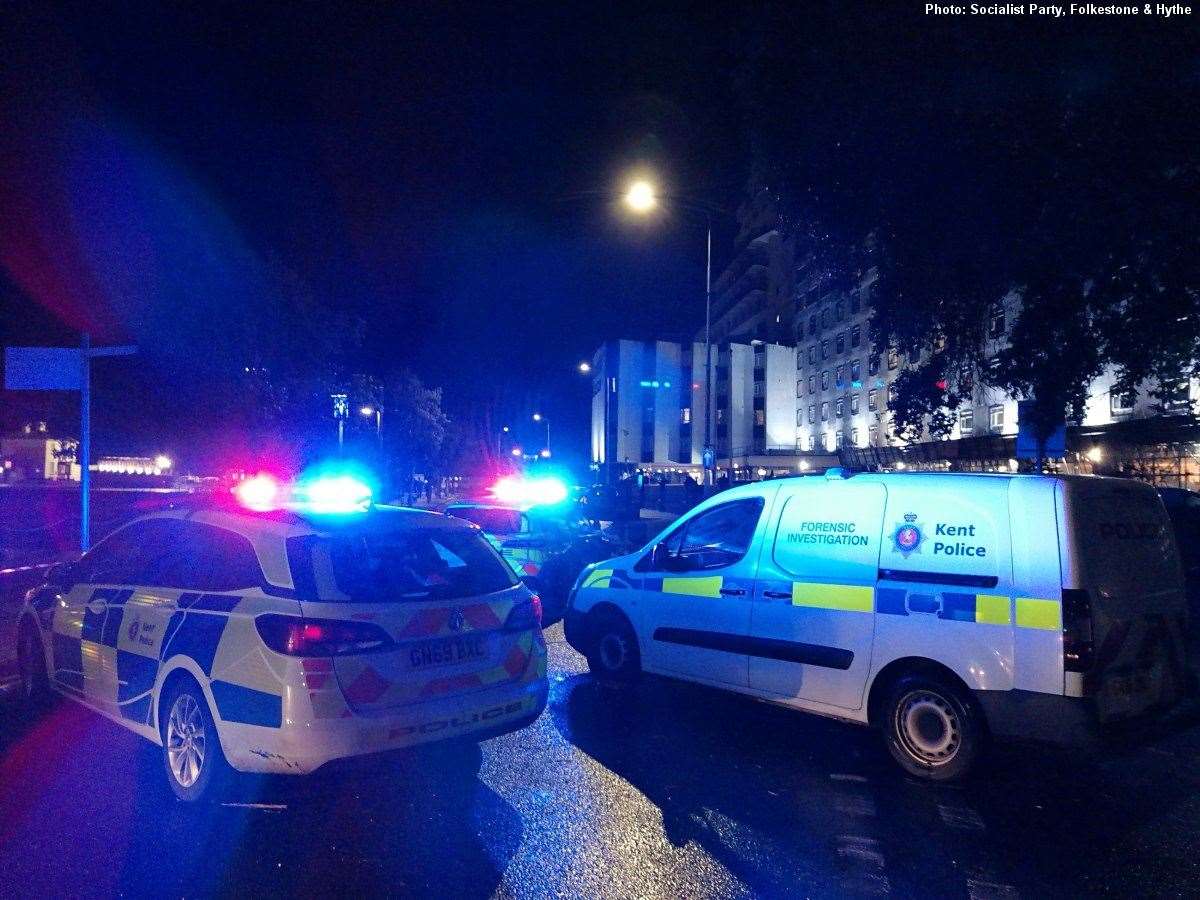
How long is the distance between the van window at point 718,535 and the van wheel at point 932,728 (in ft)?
4.81

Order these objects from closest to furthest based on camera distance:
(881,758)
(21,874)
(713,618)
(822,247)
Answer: (21,874) < (881,758) < (713,618) < (822,247)

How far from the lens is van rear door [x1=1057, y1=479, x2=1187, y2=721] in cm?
427

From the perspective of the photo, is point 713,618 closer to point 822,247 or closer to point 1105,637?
point 1105,637

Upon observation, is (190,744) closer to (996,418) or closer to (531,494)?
(531,494)

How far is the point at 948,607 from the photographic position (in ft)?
15.3

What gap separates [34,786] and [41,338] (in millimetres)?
13616

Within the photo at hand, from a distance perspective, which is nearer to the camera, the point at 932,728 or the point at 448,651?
the point at 448,651

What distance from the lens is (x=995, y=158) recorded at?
10.6 metres

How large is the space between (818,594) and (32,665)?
17.7ft

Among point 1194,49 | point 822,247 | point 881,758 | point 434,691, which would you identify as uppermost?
point 1194,49

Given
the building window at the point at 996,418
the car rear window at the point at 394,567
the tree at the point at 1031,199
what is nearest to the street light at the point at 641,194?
the tree at the point at 1031,199

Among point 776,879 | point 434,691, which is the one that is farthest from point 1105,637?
point 434,691

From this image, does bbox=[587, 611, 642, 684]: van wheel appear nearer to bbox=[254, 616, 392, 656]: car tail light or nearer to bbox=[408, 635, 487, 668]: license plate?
bbox=[408, 635, 487, 668]: license plate

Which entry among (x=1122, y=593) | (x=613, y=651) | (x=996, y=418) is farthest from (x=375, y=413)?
(x=1122, y=593)
